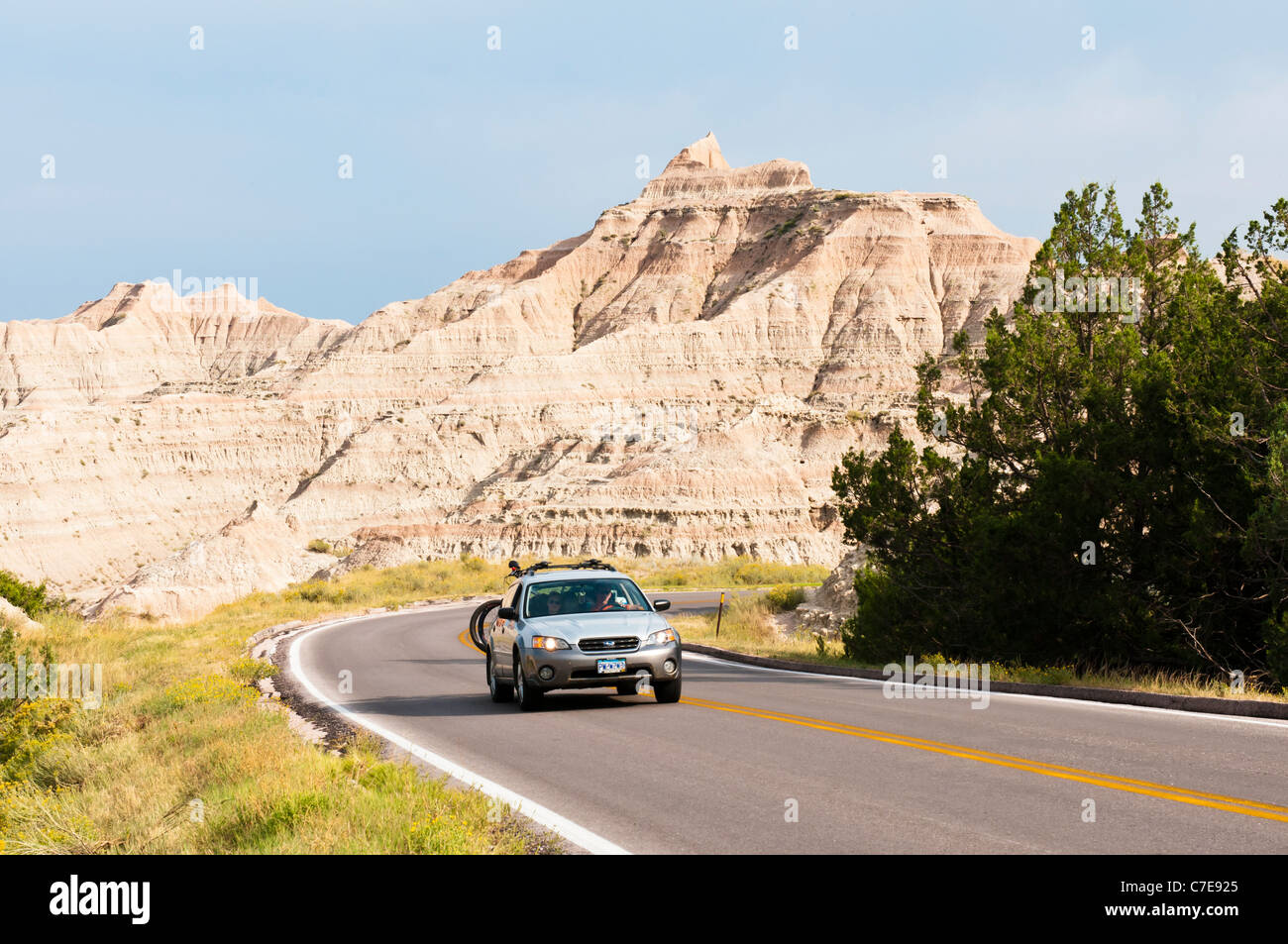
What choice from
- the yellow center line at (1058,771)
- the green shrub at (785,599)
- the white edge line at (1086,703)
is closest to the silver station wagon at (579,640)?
the yellow center line at (1058,771)

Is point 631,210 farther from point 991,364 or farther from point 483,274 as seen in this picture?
point 991,364

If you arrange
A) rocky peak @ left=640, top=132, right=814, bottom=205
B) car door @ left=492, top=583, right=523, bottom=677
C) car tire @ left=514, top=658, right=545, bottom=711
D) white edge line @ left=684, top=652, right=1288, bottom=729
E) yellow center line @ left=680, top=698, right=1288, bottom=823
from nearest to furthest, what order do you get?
yellow center line @ left=680, top=698, right=1288, bottom=823
white edge line @ left=684, top=652, right=1288, bottom=729
car tire @ left=514, top=658, right=545, bottom=711
car door @ left=492, top=583, right=523, bottom=677
rocky peak @ left=640, top=132, right=814, bottom=205

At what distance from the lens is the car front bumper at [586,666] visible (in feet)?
43.6

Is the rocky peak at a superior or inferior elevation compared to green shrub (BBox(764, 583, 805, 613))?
superior

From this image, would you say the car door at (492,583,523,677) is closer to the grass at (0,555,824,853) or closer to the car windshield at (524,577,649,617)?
the car windshield at (524,577,649,617)

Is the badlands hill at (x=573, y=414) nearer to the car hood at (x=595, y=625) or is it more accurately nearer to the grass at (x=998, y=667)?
the grass at (x=998, y=667)

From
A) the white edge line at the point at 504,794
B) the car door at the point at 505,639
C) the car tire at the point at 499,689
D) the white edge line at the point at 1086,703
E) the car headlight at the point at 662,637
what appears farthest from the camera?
the car tire at the point at 499,689

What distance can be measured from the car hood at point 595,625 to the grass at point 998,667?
195 inches

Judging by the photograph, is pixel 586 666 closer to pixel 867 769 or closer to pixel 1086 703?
pixel 867 769

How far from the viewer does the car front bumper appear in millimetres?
13289

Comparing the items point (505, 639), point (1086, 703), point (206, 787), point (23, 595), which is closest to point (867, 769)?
point (1086, 703)

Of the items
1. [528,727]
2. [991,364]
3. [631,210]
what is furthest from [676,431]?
[528,727]

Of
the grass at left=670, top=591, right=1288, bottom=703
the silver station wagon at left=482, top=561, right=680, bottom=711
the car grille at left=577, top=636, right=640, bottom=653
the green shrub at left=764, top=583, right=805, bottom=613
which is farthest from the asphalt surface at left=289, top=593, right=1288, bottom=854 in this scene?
the green shrub at left=764, top=583, right=805, bottom=613

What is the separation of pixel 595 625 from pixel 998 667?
6.53m
